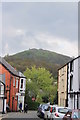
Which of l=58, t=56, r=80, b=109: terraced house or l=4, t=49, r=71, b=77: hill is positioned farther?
l=4, t=49, r=71, b=77: hill

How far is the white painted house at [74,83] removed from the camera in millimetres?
38822

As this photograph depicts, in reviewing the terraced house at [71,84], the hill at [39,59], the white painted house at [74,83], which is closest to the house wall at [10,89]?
the terraced house at [71,84]

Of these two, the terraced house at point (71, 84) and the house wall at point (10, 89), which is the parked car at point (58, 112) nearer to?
the terraced house at point (71, 84)

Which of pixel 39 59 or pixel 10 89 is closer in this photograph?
pixel 10 89

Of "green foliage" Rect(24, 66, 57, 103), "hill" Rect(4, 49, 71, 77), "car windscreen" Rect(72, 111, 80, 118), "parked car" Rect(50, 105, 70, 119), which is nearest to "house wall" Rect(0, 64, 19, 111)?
"green foliage" Rect(24, 66, 57, 103)

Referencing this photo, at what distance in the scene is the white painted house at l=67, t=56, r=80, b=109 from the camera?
38.8 m

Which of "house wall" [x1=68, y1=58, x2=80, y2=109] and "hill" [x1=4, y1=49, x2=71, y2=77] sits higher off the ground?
"hill" [x1=4, y1=49, x2=71, y2=77]

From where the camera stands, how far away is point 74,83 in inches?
1617

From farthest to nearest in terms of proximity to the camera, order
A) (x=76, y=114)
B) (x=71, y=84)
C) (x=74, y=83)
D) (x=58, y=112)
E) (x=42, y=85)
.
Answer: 1. (x=42, y=85)
2. (x=71, y=84)
3. (x=74, y=83)
4. (x=58, y=112)
5. (x=76, y=114)

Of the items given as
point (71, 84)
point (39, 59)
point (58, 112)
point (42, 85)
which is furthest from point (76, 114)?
point (39, 59)

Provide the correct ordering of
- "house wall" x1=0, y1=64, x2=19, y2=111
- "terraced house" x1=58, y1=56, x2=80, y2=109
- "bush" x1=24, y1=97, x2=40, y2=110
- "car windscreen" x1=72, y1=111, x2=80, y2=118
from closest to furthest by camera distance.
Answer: "car windscreen" x1=72, y1=111, x2=80, y2=118 < "terraced house" x1=58, y1=56, x2=80, y2=109 < "house wall" x1=0, y1=64, x2=19, y2=111 < "bush" x1=24, y1=97, x2=40, y2=110

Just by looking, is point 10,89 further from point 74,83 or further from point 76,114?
point 76,114

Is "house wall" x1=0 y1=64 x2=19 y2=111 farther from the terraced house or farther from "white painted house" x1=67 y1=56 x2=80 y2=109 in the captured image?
"white painted house" x1=67 y1=56 x2=80 y2=109

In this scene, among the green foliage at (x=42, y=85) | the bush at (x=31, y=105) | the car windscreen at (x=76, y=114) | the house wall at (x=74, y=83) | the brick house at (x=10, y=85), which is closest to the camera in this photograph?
the car windscreen at (x=76, y=114)
